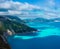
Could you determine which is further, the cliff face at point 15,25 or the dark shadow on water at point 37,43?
the cliff face at point 15,25

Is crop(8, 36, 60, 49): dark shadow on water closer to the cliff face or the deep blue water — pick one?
the deep blue water

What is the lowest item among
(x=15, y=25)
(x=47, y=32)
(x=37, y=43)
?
(x=37, y=43)

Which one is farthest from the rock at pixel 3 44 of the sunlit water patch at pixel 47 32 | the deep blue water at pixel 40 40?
the sunlit water patch at pixel 47 32

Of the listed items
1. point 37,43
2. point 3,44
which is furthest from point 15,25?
point 37,43

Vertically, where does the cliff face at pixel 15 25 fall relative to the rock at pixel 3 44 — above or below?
above

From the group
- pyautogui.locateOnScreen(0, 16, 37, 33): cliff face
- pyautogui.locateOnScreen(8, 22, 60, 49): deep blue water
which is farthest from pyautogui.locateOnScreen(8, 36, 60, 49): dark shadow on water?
pyautogui.locateOnScreen(0, 16, 37, 33): cliff face

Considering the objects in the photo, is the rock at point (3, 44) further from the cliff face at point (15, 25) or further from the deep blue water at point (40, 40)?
the cliff face at point (15, 25)

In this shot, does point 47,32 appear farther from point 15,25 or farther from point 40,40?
point 15,25

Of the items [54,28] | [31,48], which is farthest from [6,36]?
[54,28]

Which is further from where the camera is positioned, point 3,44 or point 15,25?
point 15,25
